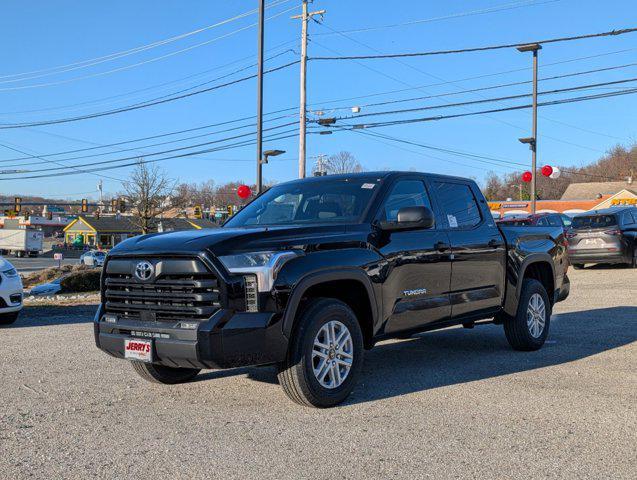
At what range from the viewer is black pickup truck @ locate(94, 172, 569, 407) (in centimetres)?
475

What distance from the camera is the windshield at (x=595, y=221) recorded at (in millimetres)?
18788

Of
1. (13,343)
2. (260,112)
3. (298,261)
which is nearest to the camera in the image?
(298,261)

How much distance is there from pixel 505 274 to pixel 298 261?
10.2 feet

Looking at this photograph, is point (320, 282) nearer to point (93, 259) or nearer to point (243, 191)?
point (243, 191)

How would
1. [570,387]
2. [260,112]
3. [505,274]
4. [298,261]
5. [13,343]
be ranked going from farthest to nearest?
1. [260,112]
2. [13,343]
3. [505,274]
4. [570,387]
5. [298,261]

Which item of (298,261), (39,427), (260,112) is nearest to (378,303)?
(298,261)

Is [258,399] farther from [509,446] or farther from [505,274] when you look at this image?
→ [505,274]

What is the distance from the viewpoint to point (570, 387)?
19.2 ft

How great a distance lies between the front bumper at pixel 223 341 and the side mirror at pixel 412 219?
1414 millimetres

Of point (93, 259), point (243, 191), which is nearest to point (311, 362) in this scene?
point (243, 191)

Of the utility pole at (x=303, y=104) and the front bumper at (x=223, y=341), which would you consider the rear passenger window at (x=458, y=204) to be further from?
the utility pole at (x=303, y=104)

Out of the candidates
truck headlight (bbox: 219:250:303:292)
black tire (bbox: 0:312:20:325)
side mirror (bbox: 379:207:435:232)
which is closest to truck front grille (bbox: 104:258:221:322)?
truck headlight (bbox: 219:250:303:292)

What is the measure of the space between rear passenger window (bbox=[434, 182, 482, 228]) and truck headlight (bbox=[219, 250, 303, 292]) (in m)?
2.38

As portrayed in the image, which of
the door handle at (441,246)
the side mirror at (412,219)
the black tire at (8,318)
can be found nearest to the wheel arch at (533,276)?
the door handle at (441,246)
